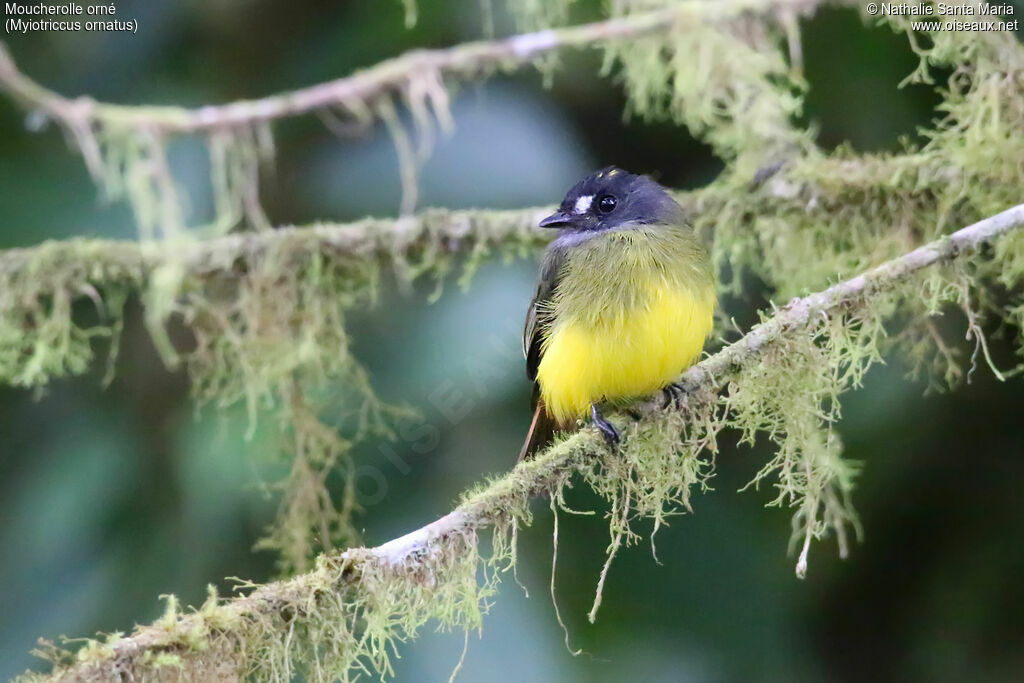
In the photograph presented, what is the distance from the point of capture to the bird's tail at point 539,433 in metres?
2.93

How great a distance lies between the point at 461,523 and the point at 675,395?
0.77 m

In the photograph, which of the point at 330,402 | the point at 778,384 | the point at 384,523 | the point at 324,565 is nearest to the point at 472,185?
A: the point at 330,402

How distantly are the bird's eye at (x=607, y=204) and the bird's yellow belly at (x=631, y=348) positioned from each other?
454 millimetres

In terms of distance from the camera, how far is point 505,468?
3441 millimetres

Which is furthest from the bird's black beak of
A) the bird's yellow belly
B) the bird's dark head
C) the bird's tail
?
the bird's tail

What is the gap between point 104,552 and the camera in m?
3.45

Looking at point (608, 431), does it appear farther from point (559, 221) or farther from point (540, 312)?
point (559, 221)

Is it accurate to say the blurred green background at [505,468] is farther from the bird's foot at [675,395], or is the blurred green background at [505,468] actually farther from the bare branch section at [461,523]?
the bare branch section at [461,523]

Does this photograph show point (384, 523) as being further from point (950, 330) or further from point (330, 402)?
point (950, 330)

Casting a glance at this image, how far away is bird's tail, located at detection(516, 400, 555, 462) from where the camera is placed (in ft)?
9.60

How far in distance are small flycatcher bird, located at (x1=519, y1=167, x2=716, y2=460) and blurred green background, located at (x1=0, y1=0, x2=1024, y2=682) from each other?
544mm

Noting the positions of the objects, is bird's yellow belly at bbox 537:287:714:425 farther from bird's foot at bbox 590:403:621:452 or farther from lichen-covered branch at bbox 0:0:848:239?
lichen-covered branch at bbox 0:0:848:239

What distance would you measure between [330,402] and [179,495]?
58 centimetres

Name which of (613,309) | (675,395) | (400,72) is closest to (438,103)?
(400,72)
